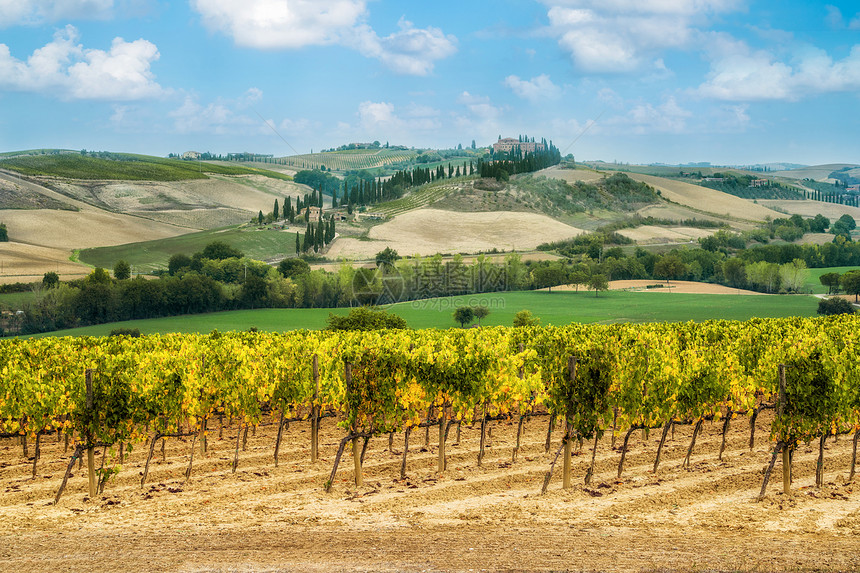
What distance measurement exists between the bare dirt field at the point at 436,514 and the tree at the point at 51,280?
3607 inches

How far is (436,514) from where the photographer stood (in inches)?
647

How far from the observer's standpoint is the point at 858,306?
88188 mm

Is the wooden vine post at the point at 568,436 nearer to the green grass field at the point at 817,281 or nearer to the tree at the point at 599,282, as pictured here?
the tree at the point at 599,282

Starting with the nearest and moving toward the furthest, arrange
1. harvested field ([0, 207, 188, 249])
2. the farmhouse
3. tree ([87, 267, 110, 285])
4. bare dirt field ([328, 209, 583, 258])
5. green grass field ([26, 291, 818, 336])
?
green grass field ([26, 291, 818, 336])
tree ([87, 267, 110, 285])
bare dirt field ([328, 209, 583, 258])
harvested field ([0, 207, 188, 249])
the farmhouse

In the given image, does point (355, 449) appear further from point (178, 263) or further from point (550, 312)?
point (178, 263)

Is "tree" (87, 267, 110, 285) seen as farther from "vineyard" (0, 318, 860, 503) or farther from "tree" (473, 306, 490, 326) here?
"vineyard" (0, 318, 860, 503)

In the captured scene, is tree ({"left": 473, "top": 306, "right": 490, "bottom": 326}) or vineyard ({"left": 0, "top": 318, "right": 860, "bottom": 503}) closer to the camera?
vineyard ({"left": 0, "top": 318, "right": 860, "bottom": 503})

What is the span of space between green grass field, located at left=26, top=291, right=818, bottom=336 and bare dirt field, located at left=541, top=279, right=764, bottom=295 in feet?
15.9

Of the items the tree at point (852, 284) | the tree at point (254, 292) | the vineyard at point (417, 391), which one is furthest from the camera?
the tree at point (254, 292)

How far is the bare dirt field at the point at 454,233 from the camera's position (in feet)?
488

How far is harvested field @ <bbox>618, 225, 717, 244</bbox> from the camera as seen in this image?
167137 millimetres

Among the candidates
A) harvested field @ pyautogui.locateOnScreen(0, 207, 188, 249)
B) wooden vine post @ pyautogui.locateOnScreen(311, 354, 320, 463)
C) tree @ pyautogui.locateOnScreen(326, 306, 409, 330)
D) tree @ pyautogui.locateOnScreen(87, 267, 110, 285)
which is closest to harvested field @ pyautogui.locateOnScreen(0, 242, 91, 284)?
harvested field @ pyautogui.locateOnScreen(0, 207, 188, 249)

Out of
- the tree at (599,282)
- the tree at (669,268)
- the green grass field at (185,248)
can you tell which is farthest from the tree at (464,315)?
the green grass field at (185,248)

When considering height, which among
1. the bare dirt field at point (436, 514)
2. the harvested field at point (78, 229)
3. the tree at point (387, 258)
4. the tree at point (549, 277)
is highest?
the harvested field at point (78, 229)
